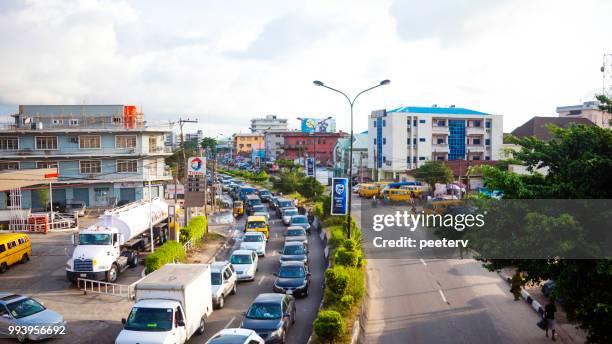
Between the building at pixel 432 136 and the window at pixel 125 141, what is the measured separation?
3892 centimetres

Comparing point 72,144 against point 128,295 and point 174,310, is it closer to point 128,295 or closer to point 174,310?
point 128,295

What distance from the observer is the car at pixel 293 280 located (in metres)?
22.0

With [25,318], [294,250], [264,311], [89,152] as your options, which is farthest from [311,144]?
[25,318]

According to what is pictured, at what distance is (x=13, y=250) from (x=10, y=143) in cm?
2932

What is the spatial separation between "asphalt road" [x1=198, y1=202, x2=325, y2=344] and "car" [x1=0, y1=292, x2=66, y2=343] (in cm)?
453

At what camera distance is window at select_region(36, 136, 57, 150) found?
52406 mm

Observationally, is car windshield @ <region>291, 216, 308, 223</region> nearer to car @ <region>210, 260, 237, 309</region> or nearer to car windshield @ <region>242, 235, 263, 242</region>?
car windshield @ <region>242, 235, 263, 242</region>

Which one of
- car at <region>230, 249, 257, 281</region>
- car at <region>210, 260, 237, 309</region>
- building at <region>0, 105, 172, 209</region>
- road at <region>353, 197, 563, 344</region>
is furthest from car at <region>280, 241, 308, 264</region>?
building at <region>0, 105, 172, 209</region>

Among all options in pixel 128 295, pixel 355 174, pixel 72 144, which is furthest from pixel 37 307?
pixel 355 174

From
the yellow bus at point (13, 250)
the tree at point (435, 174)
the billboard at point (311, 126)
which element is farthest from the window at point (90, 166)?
the billboard at point (311, 126)

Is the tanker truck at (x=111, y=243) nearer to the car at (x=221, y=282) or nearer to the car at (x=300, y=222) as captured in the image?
the car at (x=221, y=282)

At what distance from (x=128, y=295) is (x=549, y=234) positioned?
1693 centimetres

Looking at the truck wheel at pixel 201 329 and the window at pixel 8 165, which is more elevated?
the window at pixel 8 165

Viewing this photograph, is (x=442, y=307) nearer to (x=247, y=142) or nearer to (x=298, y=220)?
(x=298, y=220)
